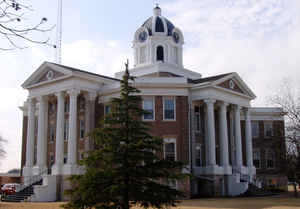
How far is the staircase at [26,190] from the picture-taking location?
110 ft

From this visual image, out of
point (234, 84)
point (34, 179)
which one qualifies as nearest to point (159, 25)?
point (234, 84)

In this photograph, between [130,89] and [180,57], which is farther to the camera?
[180,57]

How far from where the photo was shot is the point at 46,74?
3906cm

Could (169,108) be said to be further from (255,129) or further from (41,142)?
(255,129)

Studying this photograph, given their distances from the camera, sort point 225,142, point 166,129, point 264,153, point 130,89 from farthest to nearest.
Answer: point 264,153
point 225,142
point 166,129
point 130,89

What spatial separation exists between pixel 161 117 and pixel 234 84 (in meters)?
9.34

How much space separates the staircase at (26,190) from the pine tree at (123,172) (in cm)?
1846

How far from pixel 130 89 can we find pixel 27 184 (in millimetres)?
23467

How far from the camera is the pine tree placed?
1608 centimetres

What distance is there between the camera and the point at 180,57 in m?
46.8

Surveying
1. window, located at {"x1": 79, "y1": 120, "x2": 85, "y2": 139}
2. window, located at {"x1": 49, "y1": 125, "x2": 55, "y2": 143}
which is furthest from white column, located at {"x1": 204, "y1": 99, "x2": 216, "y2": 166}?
window, located at {"x1": 49, "y1": 125, "x2": 55, "y2": 143}

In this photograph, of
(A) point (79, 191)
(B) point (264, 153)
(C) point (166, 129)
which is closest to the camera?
(A) point (79, 191)

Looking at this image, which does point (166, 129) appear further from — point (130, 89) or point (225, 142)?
point (130, 89)

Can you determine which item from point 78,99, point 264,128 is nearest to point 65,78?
point 78,99
